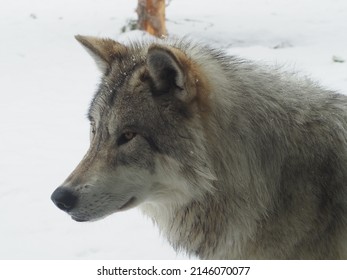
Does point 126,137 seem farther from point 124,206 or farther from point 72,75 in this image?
point 72,75

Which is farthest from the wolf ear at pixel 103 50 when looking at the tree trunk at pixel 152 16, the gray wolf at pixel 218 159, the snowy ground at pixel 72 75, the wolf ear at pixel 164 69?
the tree trunk at pixel 152 16

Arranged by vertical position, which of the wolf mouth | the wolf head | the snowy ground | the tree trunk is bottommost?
the snowy ground

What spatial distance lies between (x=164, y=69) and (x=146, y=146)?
0.41 meters

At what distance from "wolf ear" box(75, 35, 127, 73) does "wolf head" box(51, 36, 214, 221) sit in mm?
277

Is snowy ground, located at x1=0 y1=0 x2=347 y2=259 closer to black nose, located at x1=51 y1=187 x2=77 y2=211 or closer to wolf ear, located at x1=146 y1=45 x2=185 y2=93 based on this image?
black nose, located at x1=51 y1=187 x2=77 y2=211

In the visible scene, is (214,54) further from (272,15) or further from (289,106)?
(272,15)

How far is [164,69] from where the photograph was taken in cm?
279

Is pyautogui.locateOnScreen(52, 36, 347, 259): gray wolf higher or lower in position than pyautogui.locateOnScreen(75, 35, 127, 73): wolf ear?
lower

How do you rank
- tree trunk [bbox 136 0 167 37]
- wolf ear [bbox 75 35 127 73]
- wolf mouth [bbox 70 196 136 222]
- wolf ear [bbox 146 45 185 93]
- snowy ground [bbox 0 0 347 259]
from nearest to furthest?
wolf ear [bbox 146 45 185 93] < wolf mouth [bbox 70 196 136 222] < wolf ear [bbox 75 35 127 73] < snowy ground [bbox 0 0 347 259] < tree trunk [bbox 136 0 167 37]

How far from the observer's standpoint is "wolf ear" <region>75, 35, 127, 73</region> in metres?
3.17

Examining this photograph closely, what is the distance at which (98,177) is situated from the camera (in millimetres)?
A: 2859

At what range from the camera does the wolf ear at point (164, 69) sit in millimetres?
2663

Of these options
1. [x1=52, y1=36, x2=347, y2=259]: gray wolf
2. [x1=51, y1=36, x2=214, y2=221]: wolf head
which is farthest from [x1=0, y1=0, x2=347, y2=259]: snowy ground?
[x1=51, y1=36, x2=214, y2=221]: wolf head

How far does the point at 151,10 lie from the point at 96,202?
874 centimetres
